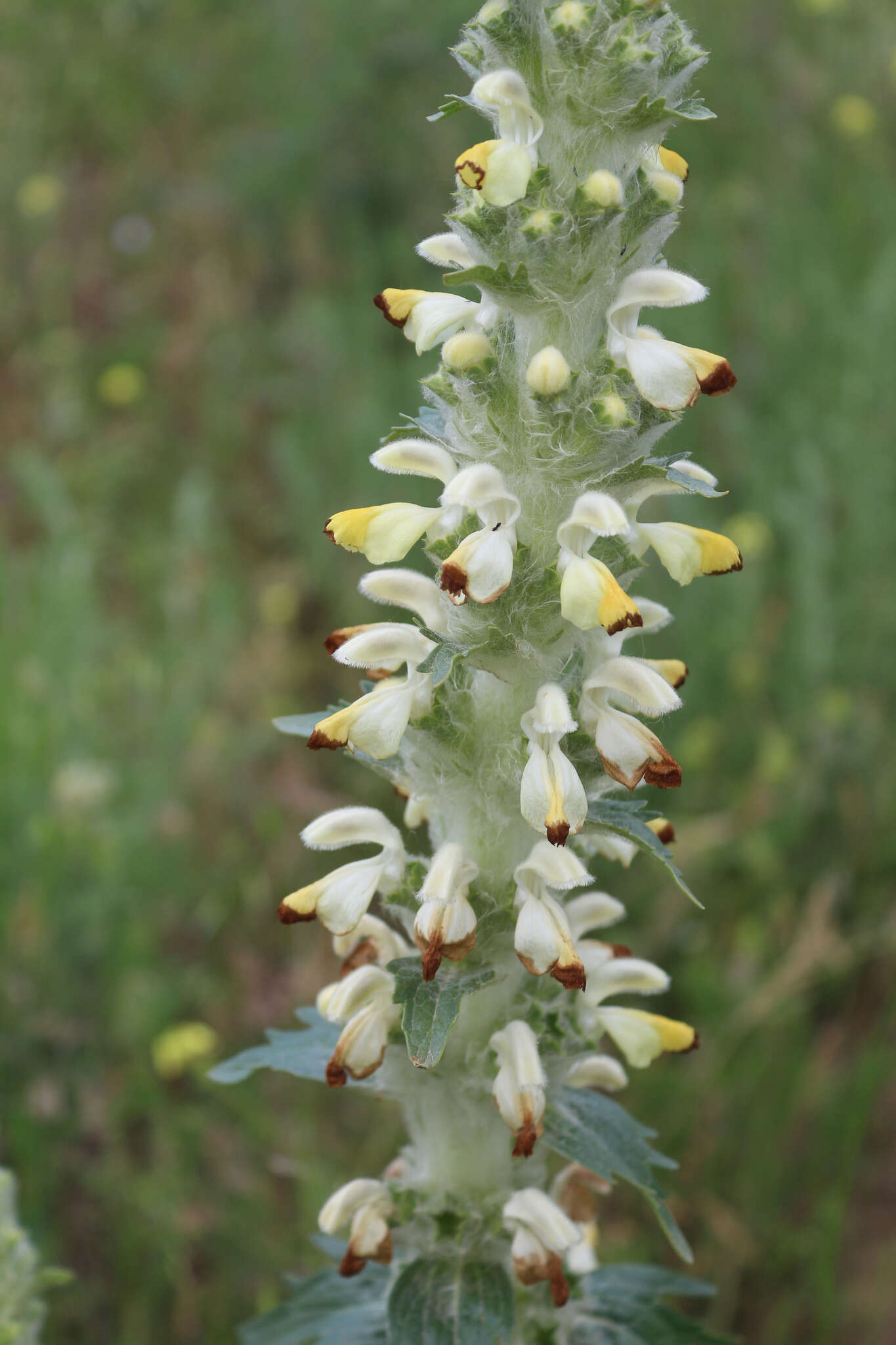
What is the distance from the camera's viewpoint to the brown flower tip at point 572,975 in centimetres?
152

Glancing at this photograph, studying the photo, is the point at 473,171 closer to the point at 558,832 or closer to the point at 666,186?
the point at 666,186

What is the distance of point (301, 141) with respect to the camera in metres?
6.64

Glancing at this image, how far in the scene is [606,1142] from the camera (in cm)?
172

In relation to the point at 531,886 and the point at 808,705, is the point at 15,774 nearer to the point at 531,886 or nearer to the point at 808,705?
the point at 531,886

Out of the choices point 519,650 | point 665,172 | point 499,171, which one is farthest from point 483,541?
point 665,172

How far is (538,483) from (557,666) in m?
0.26

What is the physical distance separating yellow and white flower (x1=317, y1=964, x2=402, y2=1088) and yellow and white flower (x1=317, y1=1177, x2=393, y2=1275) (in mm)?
210

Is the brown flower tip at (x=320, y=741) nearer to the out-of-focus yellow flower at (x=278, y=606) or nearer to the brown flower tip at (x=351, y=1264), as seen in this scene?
the brown flower tip at (x=351, y=1264)

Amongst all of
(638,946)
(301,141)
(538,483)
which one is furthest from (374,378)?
(538,483)

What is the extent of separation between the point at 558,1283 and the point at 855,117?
6.37m

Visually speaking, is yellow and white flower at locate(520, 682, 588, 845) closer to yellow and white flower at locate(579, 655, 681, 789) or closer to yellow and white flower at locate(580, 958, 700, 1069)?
yellow and white flower at locate(579, 655, 681, 789)

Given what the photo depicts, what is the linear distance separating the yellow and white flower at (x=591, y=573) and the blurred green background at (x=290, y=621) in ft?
6.01

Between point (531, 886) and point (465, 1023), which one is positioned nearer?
point (531, 886)

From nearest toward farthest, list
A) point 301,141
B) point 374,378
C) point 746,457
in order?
point 746,457, point 374,378, point 301,141
